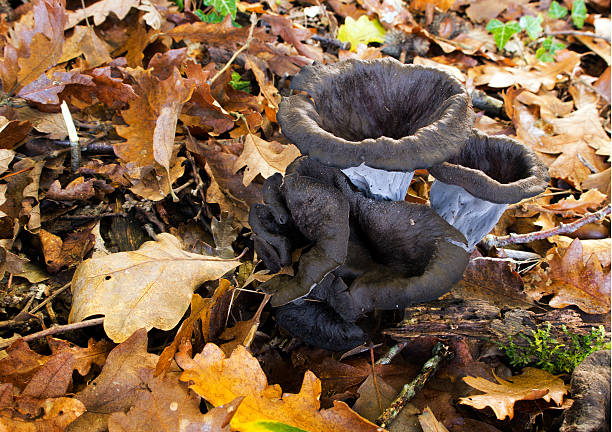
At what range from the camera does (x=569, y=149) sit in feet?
14.9

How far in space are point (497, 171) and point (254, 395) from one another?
2.19 metres

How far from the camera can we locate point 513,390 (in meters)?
2.50

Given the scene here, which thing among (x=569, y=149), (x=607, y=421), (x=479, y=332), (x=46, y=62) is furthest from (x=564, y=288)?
(x=46, y=62)

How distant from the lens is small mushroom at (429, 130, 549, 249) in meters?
2.55

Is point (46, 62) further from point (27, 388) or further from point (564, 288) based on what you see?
point (564, 288)

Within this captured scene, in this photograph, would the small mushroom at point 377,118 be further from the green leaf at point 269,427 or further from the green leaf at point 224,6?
the green leaf at point 224,6

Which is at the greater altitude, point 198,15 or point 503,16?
point 198,15

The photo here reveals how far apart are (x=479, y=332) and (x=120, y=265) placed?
7.43 ft

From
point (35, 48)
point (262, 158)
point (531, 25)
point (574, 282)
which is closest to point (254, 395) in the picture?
point (262, 158)

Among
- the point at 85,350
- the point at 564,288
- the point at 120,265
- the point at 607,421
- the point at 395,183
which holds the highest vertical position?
the point at 395,183

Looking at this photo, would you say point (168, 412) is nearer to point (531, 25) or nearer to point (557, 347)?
point (557, 347)

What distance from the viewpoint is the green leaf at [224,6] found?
491 cm

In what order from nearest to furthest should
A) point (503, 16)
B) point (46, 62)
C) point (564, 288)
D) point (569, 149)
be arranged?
point (564, 288) → point (46, 62) → point (569, 149) → point (503, 16)

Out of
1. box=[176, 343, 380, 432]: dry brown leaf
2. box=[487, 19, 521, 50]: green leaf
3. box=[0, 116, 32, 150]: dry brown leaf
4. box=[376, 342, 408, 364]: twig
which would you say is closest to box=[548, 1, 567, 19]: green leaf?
box=[487, 19, 521, 50]: green leaf
